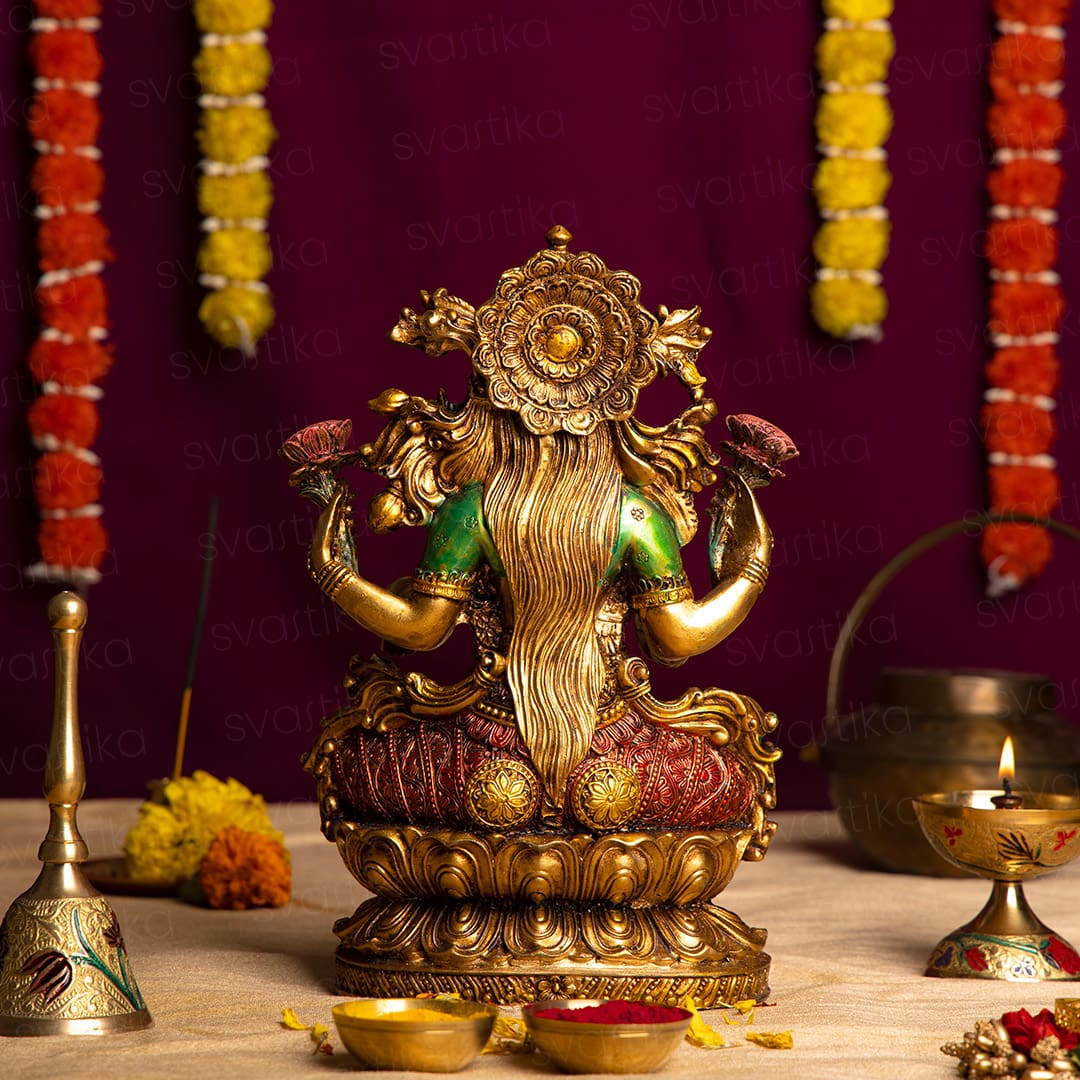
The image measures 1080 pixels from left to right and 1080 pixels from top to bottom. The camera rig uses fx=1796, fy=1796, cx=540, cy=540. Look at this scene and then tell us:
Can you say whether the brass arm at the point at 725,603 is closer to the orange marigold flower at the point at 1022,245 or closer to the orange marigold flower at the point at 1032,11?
the orange marigold flower at the point at 1022,245

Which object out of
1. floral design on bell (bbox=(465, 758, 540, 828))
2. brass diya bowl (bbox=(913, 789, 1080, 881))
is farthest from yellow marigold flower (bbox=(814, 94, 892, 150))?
floral design on bell (bbox=(465, 758, 540, 828))

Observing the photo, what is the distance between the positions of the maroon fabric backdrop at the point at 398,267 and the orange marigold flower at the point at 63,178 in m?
0.06

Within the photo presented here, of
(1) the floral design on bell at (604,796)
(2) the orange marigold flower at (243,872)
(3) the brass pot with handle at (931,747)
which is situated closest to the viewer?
(1) the floral design on bell at (604,796)

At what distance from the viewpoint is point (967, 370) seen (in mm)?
3398

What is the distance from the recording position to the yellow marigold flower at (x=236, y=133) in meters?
3.24

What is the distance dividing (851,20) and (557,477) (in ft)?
5.79

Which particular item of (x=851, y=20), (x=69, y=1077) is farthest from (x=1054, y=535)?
(x=69, y=1077)

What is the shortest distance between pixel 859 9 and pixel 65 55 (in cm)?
145

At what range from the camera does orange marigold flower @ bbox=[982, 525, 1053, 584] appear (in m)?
3.34

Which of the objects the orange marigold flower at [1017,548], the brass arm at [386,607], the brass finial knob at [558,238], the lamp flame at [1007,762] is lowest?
the lamp flame at [1007,762]

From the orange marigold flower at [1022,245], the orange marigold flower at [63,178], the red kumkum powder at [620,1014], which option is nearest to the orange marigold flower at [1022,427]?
the orange marigold flower at [1022,245]

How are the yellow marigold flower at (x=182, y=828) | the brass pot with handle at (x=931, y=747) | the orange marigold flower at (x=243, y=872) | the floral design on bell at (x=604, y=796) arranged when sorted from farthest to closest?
the brass pot with handle at (x=931, y=747) → the yellow marigold flower at (x=182, y=828) → the orange marigold flower at (x=243, y=872) → the floral design on bell at (x=604, y=796)

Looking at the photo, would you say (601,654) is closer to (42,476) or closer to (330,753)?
(330,753)

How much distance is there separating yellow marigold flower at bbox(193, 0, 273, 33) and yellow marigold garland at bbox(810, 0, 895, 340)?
1.02 m
